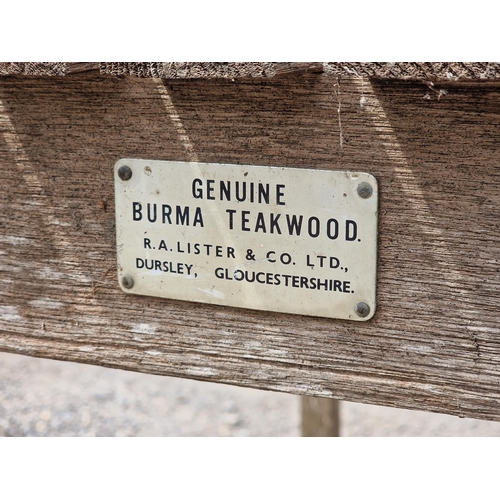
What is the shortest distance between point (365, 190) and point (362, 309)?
244mm

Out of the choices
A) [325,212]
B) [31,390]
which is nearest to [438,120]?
[325,212]

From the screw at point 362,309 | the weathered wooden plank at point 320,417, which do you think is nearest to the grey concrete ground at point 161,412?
the weathered wooden plank at point 320,417

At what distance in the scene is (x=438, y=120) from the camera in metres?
1.26

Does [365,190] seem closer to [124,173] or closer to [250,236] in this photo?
[250,236]

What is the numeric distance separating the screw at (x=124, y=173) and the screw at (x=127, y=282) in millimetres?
227

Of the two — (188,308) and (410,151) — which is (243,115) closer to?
(410,151)

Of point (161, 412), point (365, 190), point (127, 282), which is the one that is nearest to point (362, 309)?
point (365, 190)

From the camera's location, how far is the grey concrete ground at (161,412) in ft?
14.3

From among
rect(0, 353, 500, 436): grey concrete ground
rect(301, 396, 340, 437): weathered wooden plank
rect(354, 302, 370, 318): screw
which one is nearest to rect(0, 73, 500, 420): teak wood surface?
rect(354, 302, 370, 318): screw

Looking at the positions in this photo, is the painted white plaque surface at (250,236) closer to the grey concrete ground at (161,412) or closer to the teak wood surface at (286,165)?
the teak wood surface at (286,165)

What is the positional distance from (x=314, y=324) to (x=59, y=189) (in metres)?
0.66

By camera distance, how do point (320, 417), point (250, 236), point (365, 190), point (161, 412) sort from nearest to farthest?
1. point (365, 190)
2. point (250, 236)
3. point (320, 417)
4. point (161, 412)

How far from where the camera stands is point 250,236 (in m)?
1.45

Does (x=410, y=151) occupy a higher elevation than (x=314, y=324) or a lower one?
higher
